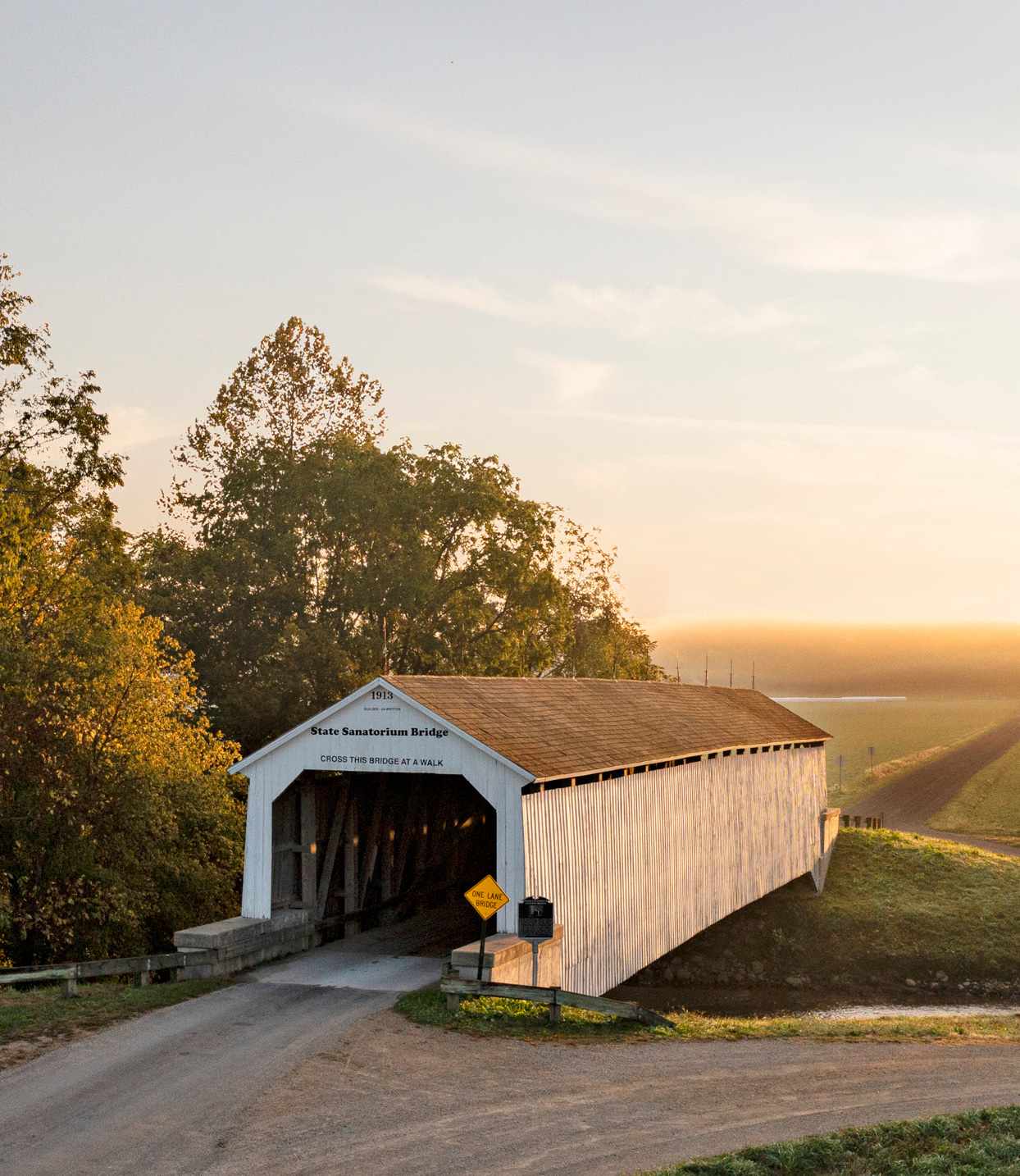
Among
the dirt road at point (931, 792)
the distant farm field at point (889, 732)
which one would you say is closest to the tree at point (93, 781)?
the dirt road at point (931, 792)

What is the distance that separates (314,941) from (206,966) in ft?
10.1

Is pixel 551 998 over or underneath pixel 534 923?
underneath

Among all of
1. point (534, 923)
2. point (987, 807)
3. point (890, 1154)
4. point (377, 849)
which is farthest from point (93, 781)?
point (987, 807)

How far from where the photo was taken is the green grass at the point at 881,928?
1205 inches

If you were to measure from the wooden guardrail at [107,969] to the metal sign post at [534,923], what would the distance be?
4.70 meters

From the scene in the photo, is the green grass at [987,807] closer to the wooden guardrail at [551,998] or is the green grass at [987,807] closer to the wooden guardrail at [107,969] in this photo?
the wooden guardrail at [551,998]

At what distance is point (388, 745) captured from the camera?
19219 millimetres

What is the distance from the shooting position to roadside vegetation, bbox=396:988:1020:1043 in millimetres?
15148

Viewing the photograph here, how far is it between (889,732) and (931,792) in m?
66.7

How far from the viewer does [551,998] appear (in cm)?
1550

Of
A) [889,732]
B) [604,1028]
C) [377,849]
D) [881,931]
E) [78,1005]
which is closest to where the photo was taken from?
[604,1028]

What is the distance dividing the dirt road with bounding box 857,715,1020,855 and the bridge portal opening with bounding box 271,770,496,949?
78.5 feet

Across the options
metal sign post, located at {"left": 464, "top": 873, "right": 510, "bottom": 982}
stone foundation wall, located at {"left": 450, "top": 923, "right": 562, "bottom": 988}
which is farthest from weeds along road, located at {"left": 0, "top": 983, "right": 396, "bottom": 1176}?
metal sign post, located at {"left": 464, "top": 873, "right": 510, "bottom": 982}

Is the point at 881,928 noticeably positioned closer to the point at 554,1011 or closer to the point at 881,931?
the point at 881,931
